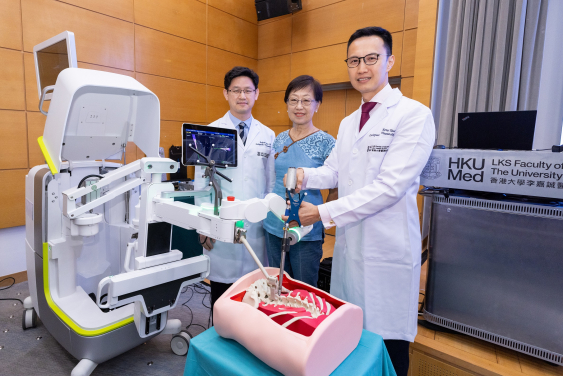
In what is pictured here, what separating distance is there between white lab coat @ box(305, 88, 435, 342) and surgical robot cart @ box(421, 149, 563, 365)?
0.96ft

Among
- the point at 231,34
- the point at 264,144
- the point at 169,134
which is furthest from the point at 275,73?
the point at 264,144

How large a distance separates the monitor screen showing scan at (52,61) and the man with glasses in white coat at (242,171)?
950 mm

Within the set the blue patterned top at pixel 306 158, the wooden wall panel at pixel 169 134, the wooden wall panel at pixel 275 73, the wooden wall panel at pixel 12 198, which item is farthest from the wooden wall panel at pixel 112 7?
the blue patterned top at pixel 306 158

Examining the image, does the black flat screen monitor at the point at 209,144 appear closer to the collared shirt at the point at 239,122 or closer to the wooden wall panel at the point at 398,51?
the collared shirt at the point at 239,122

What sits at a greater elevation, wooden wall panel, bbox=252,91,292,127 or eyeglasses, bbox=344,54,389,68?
wooden wall panel, bbox=252,91,292,127

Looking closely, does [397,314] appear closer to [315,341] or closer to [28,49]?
[315,341]

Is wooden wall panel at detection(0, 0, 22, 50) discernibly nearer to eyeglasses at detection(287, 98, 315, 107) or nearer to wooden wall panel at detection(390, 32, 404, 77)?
eyeglasses at detection(287, 98, 315, 107)

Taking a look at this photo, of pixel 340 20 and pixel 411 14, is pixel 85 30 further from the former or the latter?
pixel 411 14

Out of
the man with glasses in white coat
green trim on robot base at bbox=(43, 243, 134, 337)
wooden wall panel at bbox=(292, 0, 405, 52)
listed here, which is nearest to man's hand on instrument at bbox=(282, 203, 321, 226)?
the man with glasses in white coat

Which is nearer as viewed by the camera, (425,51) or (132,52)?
(425,51)

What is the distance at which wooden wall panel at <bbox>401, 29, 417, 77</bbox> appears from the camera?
362 centimetres

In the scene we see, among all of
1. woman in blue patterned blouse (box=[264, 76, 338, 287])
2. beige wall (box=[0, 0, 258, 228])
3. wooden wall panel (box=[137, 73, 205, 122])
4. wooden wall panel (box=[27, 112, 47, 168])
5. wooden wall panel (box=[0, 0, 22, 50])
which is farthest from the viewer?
wooden wall panel (box=[137, 73, 205, 122])

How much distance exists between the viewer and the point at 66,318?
1.74m

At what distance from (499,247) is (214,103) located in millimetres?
4079
